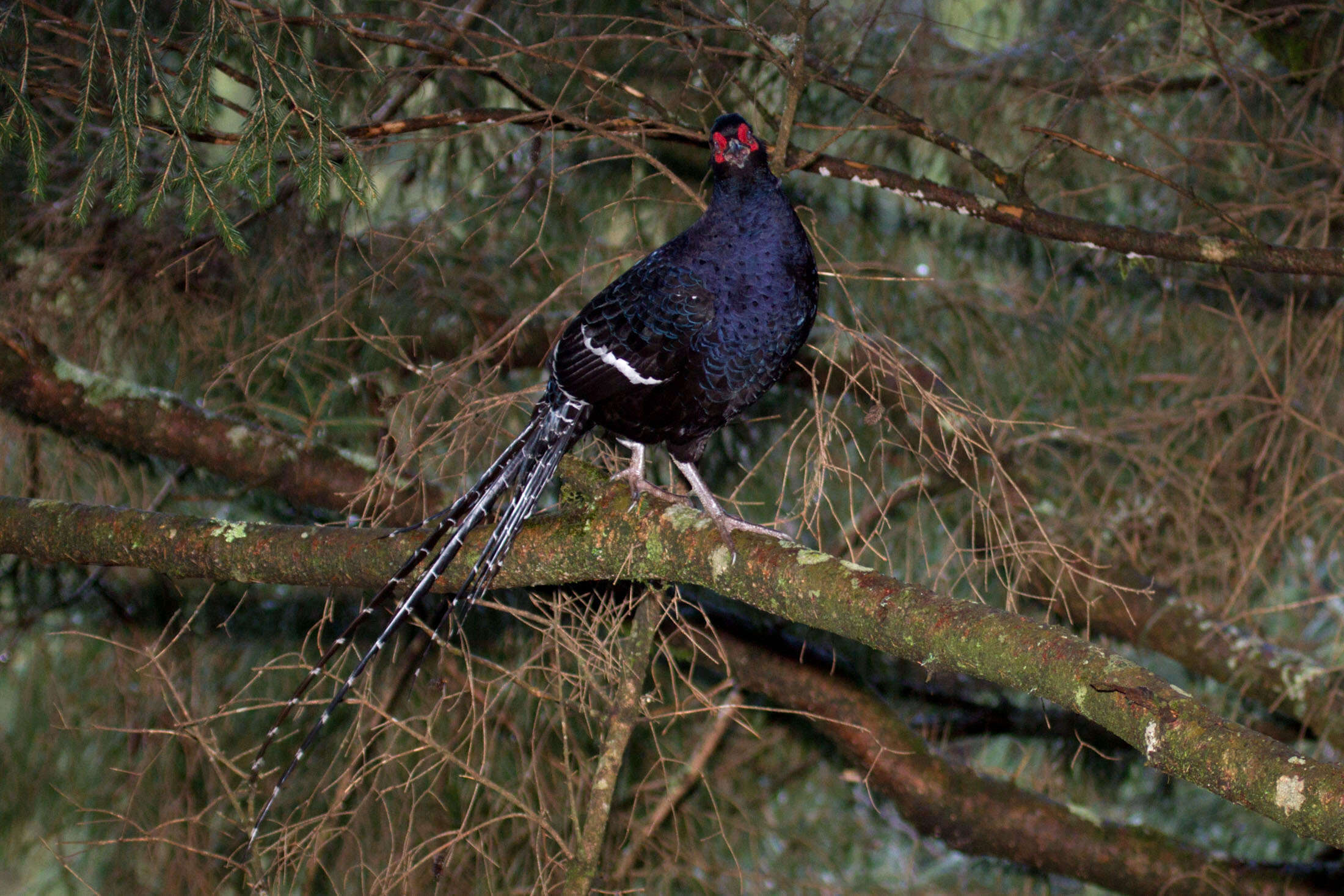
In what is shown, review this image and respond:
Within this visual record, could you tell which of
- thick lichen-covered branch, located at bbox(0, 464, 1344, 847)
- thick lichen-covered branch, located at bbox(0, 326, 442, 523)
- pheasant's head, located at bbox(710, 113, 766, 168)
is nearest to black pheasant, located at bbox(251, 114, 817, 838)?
pheasant's head, located at bbox(710, 113, 766, 168)

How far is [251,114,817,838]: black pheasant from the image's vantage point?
2.35m

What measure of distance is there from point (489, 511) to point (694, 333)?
0.55m

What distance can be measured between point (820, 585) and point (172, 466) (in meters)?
2.93

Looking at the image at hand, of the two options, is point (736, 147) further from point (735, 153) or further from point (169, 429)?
point (169, 429)

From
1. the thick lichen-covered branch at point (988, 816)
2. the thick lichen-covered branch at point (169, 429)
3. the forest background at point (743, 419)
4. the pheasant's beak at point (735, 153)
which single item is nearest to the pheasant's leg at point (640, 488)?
the forest background at point (743, 419)

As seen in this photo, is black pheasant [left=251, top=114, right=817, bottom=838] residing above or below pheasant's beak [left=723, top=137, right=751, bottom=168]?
below

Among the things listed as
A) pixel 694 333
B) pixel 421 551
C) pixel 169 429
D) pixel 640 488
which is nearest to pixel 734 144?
pixel 694 333

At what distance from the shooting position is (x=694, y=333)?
93.3 inches

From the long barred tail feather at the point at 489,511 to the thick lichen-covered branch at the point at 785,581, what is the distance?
0.08 meters

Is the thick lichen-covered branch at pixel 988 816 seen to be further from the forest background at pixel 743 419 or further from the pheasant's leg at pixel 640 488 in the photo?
the pheasant's leg at pixel 640 488

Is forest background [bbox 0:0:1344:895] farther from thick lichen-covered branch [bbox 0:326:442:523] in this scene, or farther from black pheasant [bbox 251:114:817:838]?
black pheasant [bbox 251:114:817:838]

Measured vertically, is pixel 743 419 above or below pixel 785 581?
below

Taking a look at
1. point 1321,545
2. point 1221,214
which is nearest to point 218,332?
point 1221,214

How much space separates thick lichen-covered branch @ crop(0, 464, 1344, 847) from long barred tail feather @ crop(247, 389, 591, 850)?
3.2 inches
